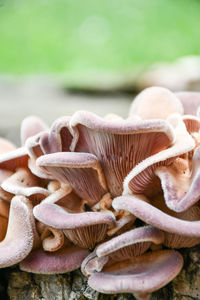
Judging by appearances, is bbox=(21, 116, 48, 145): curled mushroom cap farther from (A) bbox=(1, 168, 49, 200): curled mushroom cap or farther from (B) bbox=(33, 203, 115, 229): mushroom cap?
(B) bbox=(33, 203, 115, 229): mushroom cap

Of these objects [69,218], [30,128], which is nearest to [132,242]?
[69,218]

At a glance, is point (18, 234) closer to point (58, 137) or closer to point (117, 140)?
point (58, 137)

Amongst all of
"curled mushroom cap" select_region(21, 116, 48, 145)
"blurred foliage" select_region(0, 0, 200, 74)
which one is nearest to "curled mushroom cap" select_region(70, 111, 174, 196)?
"curled mushroom cap" select_region(21, 116, 48, 145)

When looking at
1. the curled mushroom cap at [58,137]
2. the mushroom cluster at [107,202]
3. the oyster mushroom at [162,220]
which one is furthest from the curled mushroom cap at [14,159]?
the oyster mushroom at [162,220]

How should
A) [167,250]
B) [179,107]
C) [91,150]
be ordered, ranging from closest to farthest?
[167,250] < [91,150] < [179,107]

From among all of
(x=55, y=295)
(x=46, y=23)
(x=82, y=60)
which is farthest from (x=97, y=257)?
(x=46, y=23)

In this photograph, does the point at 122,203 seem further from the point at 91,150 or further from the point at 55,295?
the point at 55,295

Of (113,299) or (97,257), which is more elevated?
(97,257)
